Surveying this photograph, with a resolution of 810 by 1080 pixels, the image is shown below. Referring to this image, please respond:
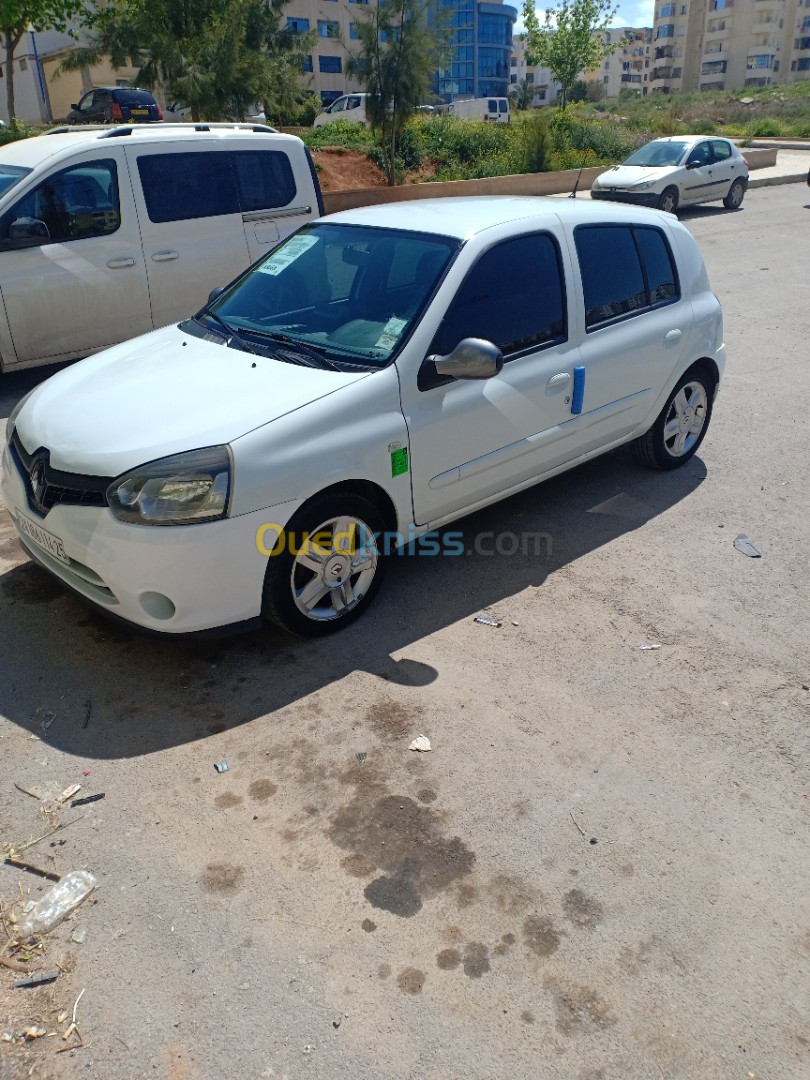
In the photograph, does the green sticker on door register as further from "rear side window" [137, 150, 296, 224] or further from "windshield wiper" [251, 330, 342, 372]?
"rear side window" [137, 150, 296, 224]

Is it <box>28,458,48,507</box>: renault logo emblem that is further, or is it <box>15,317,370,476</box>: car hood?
<box>28,458,48,507</box>: renault logo emblem

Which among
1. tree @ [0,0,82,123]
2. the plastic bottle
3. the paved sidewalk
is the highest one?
tree @ [0,0,82,123]

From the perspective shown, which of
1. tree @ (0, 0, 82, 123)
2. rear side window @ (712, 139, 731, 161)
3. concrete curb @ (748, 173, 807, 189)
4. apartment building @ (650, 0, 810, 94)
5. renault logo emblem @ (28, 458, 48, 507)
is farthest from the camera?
apartment building @ (650, 0, 810, 94)

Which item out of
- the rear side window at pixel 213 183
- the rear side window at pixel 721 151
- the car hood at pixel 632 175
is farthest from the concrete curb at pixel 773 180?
the rear side window at pixel 213 183

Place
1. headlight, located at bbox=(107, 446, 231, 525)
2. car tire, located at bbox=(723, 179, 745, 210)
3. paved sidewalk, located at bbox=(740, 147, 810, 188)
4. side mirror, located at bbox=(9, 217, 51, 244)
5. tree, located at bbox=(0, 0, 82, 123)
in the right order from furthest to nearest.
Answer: paved sidewalk, located at bbox=(740, 147, 810, 188), car tire, located at bbox=(723, 179, 745, 210), tree, located at bbox=(0, 0, 82, 123), side mirror, located at bbox=(9, 217, 51, 244), headlight, located at bbox=(107, 446, 231, 525)

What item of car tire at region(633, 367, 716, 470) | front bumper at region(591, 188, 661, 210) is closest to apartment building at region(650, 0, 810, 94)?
front bumper at region(591, 188, 661, 210)

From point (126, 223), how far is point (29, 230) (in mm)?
787

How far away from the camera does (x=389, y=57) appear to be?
2028 cm

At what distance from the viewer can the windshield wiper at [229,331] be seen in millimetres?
4289

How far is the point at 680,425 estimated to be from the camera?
19.1 ft

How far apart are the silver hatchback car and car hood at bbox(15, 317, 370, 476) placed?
15761mm

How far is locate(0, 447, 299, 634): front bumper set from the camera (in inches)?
136

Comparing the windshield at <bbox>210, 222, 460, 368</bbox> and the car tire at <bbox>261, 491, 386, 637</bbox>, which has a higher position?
the windshield at <bbox>210, 222, 460, 368</bbox>

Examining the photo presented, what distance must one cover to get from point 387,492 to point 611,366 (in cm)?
170
